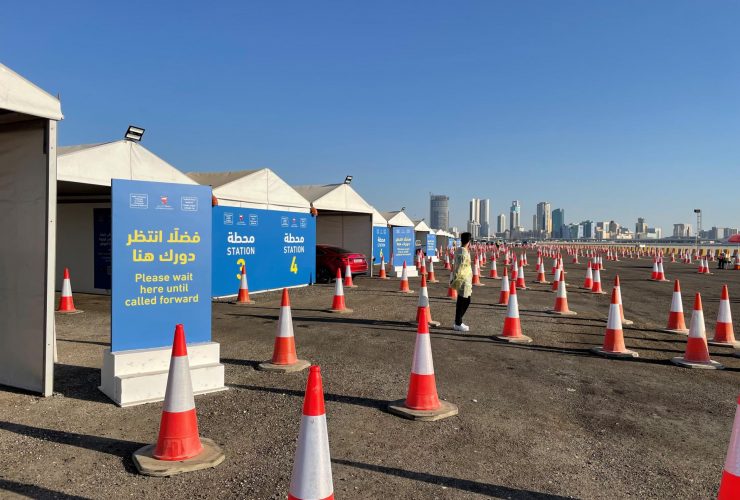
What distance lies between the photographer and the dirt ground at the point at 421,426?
3.54 meters

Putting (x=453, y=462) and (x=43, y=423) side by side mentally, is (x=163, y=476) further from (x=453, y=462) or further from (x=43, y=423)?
(x=453, y=462)

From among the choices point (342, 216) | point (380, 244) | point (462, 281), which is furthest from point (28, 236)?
point (380, 244)

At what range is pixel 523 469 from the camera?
3.82 metres

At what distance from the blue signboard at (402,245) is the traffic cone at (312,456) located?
19.3m

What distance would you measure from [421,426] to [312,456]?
6.85 ft

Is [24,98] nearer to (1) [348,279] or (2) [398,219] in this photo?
(1) [348,279]

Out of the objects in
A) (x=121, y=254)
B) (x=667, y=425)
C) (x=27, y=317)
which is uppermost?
(x=121, y=254)

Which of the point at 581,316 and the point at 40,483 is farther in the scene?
the point at 581,316

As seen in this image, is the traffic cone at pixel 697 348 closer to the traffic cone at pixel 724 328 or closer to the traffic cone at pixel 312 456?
the traffic cone at pixel 724 328

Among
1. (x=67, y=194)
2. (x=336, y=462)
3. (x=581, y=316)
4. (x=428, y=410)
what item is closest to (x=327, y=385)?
(x=428, y=410)

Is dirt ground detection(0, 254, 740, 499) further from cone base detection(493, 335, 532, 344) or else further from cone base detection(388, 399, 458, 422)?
cone base detection(493, 335, 532, 344)

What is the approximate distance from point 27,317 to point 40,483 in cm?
256

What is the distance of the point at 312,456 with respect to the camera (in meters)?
2.78

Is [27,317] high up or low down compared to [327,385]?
up
